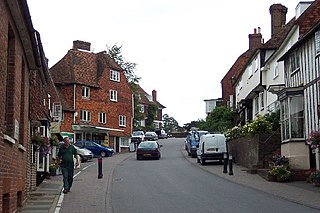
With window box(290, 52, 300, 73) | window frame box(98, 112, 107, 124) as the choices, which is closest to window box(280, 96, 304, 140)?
window box(290, 52, 300, 73)

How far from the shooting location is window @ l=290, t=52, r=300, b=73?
26062mm

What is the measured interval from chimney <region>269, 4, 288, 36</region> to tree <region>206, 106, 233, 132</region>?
14017mm

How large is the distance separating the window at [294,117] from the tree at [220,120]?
29350mm

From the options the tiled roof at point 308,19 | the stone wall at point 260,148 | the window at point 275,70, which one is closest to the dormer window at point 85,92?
the window at point 275,70

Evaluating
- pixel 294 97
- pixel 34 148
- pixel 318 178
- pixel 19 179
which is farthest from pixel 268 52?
pixel 19 179

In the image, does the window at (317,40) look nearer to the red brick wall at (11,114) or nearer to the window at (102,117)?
the red brick wall at (11,114)

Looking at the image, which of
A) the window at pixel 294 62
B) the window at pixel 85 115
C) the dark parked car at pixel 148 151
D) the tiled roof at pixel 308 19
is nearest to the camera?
the window at pixel 294 62

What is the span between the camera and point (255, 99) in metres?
43.0

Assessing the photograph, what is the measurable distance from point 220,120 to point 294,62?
3233cm

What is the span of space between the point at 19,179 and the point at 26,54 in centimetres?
324

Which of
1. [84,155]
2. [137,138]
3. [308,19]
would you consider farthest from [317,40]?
[137,138]

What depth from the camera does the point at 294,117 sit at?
84.1 ft

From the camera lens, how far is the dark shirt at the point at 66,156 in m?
19.2

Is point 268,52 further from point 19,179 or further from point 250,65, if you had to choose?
point 19,179
